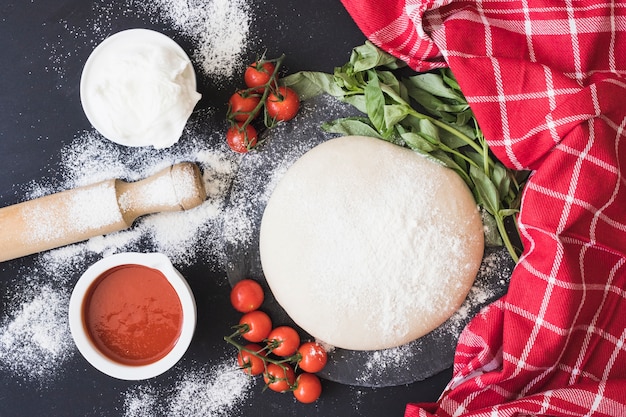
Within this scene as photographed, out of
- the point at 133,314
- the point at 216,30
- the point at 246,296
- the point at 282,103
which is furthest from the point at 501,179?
the point at 133,314

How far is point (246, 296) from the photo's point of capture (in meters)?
1.27

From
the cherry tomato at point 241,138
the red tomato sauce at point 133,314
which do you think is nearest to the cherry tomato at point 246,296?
the red tomato sauce at point 133,314

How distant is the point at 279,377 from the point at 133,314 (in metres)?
0.32

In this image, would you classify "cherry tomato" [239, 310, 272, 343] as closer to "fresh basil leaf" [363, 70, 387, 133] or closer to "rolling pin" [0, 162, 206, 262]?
"rolling pin" [0, 162, 206, 262]

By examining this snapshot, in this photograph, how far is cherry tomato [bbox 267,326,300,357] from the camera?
1267mm

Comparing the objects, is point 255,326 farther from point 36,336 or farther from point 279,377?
point 36,336

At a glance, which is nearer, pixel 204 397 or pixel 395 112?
pixel 395 112

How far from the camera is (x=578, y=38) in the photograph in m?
1.17

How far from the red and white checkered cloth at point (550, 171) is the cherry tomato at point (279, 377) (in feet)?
0.82

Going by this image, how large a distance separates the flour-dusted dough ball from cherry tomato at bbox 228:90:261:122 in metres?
0.15

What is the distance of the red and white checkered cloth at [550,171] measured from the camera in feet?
3.77

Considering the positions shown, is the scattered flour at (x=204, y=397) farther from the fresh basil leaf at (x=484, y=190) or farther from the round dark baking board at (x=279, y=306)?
the fresh basil leaf at (x=484, y=190)

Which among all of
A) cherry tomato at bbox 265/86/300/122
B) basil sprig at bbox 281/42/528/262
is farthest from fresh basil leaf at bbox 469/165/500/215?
cherry tomato at bbox 265/86/300/122

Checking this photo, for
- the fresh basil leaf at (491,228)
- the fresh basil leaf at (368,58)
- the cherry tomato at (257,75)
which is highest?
the fresh basil leaf at (368,58)
